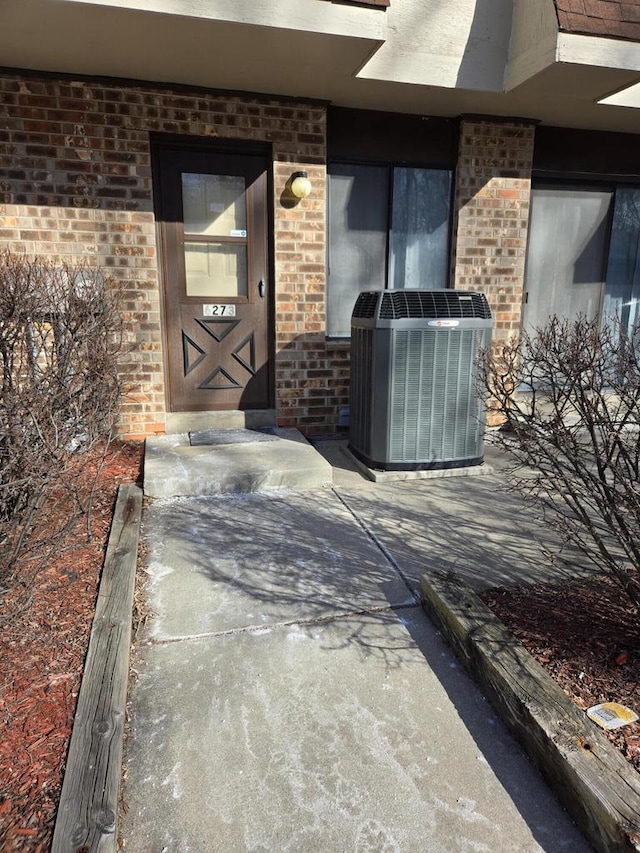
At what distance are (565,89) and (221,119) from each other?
3.01 meters

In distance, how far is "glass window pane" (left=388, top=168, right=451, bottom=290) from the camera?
592 cm

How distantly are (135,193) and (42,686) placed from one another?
14.0 ft

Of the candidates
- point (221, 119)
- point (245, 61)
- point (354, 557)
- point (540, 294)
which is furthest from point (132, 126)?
point (540, 294)

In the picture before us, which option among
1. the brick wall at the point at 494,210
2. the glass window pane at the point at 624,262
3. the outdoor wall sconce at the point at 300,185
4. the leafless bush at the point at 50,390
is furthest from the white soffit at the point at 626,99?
the leafless bush at the point at 50,390

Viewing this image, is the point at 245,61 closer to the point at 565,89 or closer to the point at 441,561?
the point at 565,89

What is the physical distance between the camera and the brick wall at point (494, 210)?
5824 millimetres

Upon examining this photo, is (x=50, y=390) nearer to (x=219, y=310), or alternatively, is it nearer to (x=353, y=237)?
(x=219, y=310)

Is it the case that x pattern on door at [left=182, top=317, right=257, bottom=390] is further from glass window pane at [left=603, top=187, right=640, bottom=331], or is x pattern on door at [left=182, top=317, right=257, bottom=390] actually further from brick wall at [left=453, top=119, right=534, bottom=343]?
glass window pane at [left=603, top=187, right=640, bottom=331]

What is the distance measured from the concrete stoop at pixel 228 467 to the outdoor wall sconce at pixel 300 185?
228cm

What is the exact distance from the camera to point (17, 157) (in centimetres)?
478

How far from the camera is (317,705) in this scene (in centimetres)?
219

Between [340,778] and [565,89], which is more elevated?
[565,89]

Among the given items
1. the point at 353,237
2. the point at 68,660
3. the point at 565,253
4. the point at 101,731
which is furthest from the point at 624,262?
the point at 101,731

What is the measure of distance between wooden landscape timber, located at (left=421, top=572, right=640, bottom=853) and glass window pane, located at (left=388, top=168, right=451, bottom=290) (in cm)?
429
